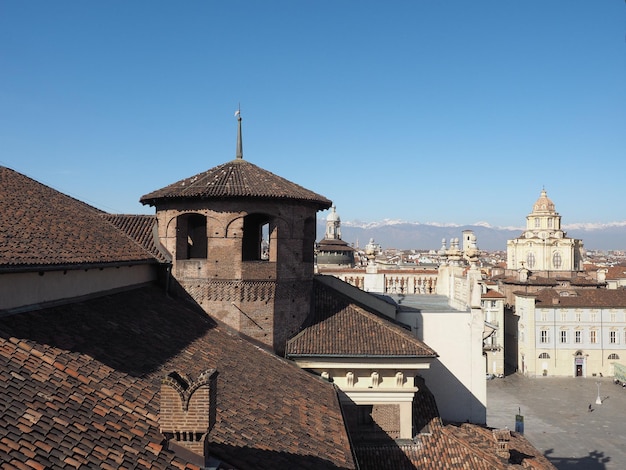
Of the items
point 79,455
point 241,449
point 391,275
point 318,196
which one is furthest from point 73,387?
point 391,275

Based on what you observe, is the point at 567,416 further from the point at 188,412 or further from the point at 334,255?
the point at 188,412

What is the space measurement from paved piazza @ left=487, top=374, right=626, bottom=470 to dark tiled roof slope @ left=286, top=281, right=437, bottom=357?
2493 centimetres

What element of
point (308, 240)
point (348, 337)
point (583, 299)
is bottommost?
point (583, 299)

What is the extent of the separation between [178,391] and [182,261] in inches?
362

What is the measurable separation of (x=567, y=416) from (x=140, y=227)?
140 feet

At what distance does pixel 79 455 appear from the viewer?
638 cm

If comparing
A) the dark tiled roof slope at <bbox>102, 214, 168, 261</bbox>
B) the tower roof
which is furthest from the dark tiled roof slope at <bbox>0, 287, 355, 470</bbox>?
the tower roof

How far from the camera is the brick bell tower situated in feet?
51.9

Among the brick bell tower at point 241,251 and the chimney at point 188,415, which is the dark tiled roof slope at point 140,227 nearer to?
the brick bell tower at point 241,251

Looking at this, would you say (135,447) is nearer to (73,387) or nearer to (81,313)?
(73,387)

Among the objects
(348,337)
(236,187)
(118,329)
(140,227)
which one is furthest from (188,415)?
(140,227)

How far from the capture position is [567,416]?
45969 millimetres

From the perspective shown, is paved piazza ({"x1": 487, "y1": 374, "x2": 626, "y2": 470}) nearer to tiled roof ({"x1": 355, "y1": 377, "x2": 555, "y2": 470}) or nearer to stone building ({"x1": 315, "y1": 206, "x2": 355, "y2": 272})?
stone building ({"x1": 315, "y1": 206, "x2": 355, "y2": 272})

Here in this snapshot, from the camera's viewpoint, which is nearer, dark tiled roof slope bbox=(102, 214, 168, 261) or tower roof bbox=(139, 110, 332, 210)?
tower roof bbox=(139, 110, 332, 210)
